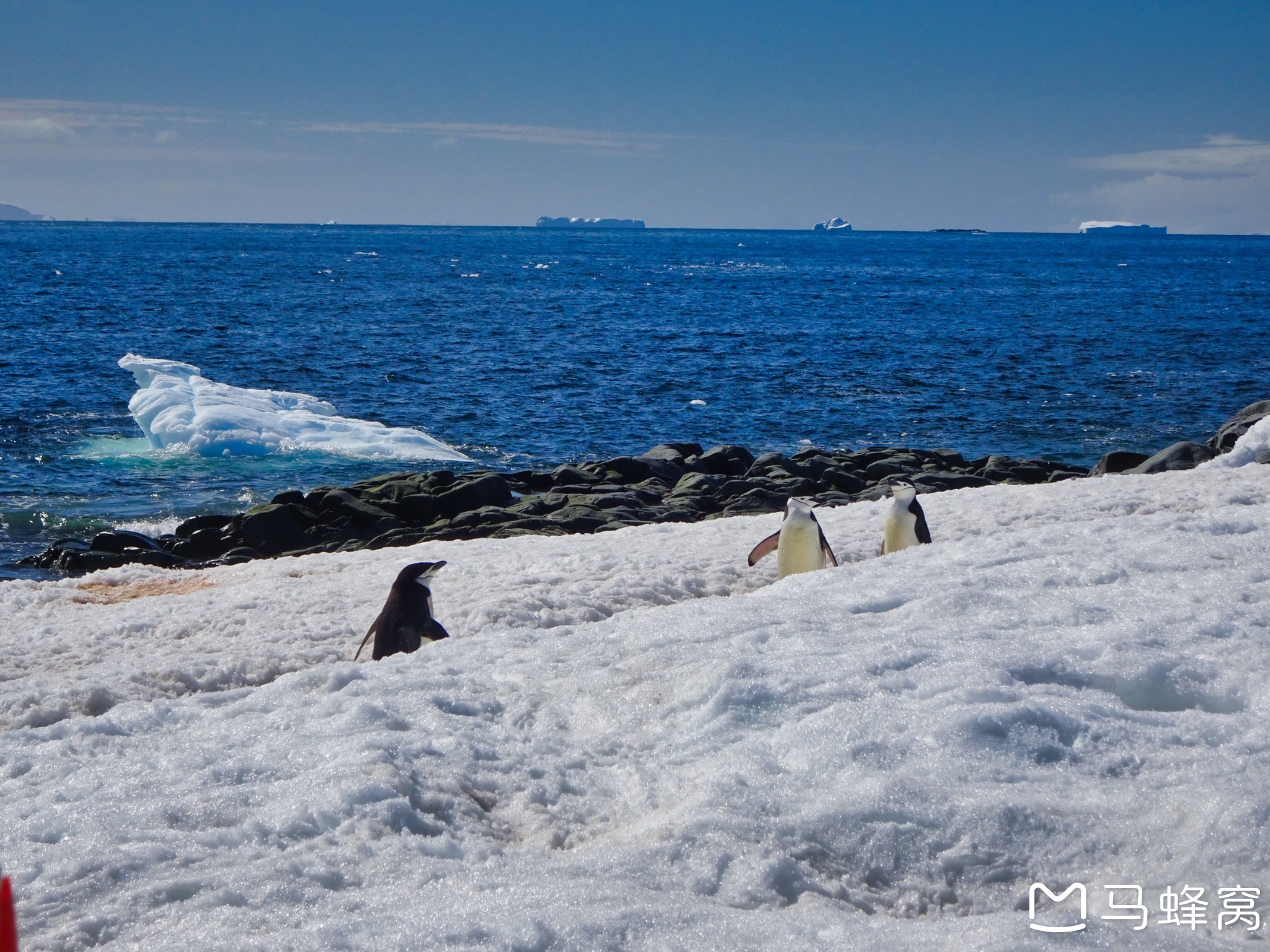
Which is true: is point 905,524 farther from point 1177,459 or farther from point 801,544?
point 1177,459

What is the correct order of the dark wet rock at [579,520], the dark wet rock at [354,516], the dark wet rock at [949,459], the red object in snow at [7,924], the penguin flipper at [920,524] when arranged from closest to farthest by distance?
the red object in snow at [7,924] → the penguin flipper at [920,524] → the dark wet rock at [579,520] → the dark wet rock at [354,516] → the dark wet rock at [949,459]

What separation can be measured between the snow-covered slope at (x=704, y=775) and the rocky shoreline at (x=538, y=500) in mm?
6094

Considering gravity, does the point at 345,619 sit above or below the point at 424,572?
below

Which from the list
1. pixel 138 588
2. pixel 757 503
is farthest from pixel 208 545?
pixel 757 503

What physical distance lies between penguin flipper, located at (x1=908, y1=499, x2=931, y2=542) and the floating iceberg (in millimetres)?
11922

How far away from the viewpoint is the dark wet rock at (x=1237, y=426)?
50.8 feet

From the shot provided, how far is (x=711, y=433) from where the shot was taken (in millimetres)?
22078

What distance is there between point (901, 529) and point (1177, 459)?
22.3 ft

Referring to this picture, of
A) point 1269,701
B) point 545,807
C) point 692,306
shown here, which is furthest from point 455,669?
point 692,306

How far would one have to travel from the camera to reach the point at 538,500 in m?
13.2

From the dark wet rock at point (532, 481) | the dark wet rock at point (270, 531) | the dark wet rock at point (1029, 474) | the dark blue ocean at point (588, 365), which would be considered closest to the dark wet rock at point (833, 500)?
the dark wet rock at point (1029, 474)

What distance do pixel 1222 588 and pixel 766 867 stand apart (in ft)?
10.8

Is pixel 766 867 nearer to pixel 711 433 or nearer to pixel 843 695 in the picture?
pixel 843 695

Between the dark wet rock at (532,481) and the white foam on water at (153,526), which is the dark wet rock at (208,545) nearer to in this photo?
the white foam on water at (153,526)
